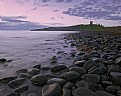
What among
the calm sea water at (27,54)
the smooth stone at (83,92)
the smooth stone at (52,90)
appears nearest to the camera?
the smooth stone at (83,92)

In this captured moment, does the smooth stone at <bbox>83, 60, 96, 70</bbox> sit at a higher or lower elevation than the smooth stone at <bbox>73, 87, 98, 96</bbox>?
higher

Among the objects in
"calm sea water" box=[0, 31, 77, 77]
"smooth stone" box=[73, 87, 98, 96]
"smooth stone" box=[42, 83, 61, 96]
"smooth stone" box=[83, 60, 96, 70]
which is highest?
"smooth stone" box=[83, 60, 96, 70]

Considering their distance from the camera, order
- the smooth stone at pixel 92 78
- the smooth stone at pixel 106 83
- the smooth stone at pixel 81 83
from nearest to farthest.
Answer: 1. the smooth stone at pixel 81 83
2. the smooth stone at pixel 106 83
3. the smooth stone at pixel 92 78

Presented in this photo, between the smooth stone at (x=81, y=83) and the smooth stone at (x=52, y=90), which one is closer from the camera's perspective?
the smooth stone at (x=52, y=90)

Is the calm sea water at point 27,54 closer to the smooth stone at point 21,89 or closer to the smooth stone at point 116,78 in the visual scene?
the smooth stone at point 21,89

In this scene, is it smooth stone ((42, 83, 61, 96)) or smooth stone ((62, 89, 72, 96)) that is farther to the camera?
smooth stone ((42, 83, 61, 96))

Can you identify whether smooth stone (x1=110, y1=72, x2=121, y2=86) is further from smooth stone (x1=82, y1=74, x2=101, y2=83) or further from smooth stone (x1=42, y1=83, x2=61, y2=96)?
smooth stone (x1=42, y1=83, x2=61, y2=96)

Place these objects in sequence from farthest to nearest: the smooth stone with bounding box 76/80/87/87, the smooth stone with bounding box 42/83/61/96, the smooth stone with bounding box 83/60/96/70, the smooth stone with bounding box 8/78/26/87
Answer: the smooth stone with bounding box 83/60/96/70 < the smooth stone with bounding box 8/78/26/87 < the smooth stone with bounding box 76/80/87/87 < the smooth stone with bounding box 42/83/61/96

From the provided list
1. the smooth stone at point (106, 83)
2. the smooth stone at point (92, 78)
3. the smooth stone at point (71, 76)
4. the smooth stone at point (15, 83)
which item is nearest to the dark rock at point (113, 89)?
the smooth stone at point (106, 83)

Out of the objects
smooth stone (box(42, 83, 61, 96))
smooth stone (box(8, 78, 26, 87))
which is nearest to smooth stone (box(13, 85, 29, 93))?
smooth stone (box(8, 78, 26, 87))

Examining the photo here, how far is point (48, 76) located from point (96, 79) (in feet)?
8.57

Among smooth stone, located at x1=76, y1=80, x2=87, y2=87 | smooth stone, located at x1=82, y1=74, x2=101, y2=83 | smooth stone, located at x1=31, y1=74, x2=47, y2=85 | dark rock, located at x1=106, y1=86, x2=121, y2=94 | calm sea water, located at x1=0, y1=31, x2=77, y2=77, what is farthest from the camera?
calm sea water, located at x1=0, y1=31, x2=77, y2=77

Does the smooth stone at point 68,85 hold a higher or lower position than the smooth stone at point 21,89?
higher

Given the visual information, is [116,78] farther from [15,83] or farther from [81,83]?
[15,83]
